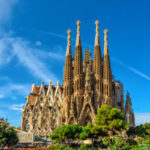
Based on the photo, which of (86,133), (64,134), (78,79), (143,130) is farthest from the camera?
(78,79)

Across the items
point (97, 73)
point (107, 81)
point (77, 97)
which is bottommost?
point (77, 97)

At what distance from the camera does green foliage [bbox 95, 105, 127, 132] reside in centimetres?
3731

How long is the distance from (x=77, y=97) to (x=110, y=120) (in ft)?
43.0

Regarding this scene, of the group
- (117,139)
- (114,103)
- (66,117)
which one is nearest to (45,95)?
(66,117)

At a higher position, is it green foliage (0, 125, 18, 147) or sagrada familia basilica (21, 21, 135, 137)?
sagrada familia basilica (21, 21, 135, 137)

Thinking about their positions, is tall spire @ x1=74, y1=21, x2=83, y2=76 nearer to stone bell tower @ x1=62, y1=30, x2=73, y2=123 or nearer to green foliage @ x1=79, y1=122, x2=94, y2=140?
stone bell tower @ x1=62, y1=30, x2=73, y2=123

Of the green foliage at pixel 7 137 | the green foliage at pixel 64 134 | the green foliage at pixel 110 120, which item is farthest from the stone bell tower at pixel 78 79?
the green foliage at pixel 7 137

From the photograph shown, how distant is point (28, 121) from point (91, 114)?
15675mm

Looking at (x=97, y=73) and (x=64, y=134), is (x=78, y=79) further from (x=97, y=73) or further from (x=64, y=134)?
(x=64, y=134)

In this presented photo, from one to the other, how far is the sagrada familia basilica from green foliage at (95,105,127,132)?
9.25 meters

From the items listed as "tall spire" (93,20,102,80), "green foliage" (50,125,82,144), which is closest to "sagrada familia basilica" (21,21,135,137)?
"tall spire" (93,20,102,80)

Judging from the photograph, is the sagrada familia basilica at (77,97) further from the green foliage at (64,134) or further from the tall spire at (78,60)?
the green foliage at (64,134)

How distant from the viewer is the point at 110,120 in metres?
38.7

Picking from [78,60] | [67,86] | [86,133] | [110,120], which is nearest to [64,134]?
[86,133]
